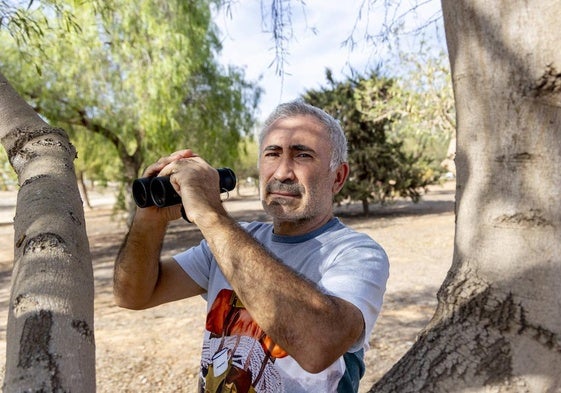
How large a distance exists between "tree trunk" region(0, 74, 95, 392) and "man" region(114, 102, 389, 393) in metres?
0.34

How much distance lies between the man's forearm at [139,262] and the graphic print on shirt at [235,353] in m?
0.23

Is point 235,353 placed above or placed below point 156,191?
below

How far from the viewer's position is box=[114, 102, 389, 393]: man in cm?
119

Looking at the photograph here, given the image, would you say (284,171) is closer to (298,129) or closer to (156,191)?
(298,129)

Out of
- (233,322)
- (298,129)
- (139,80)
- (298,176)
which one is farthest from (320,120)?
(139,80)

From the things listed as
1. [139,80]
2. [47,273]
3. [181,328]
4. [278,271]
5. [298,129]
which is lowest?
[181,328]

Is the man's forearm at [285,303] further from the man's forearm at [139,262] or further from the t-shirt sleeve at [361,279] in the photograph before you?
the man's forearm at [139,262]

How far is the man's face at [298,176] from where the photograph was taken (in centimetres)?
163

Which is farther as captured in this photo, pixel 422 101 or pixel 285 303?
pixel 422 101

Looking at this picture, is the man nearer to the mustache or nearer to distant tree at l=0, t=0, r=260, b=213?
the mustache

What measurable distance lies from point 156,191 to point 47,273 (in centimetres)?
65

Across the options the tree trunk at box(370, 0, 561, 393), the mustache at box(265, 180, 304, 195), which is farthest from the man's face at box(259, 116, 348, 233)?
the tree trunk at box(370, 0, 561, 393)

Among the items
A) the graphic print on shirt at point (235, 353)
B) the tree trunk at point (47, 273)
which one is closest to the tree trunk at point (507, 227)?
the graphic print on shirt at point (235, 353)

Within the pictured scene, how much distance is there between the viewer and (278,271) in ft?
3.99
